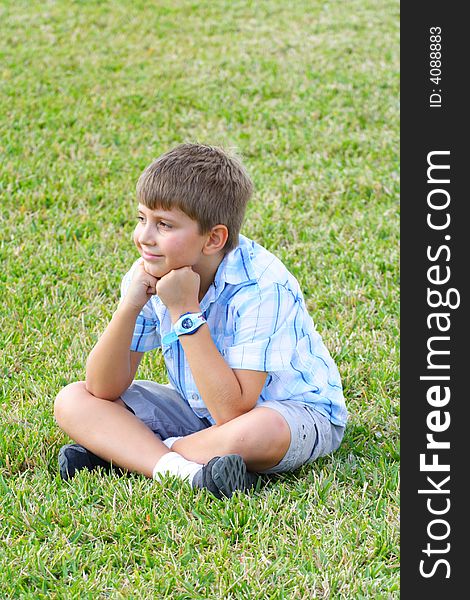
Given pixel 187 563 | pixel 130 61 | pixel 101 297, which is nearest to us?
pixel 187 563

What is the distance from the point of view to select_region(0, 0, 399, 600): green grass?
2699 mm

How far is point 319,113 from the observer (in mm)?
7328

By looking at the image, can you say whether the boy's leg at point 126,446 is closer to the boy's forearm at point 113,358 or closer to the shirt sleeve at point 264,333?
the boy's forearm at point 113,358

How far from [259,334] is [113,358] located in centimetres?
54

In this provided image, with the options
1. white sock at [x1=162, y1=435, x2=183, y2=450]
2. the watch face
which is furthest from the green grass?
the watch face

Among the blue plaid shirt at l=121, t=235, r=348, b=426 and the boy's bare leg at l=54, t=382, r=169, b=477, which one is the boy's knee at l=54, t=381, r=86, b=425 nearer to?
the boy's bare leg at l=54, t=382, r=169, b=477

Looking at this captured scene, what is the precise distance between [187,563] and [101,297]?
2283mm

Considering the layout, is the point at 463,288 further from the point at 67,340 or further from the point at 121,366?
the point at 67,340

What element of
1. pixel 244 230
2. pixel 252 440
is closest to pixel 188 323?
pixel 252 440

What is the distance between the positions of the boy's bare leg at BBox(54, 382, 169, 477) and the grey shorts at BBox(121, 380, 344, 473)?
0.09 metres

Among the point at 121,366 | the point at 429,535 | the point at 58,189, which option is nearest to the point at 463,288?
the point at 429,535

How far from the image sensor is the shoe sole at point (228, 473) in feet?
9.68

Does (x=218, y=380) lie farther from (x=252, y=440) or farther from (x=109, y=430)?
(x=109, y=430)

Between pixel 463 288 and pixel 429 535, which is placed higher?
pixel 463 288
